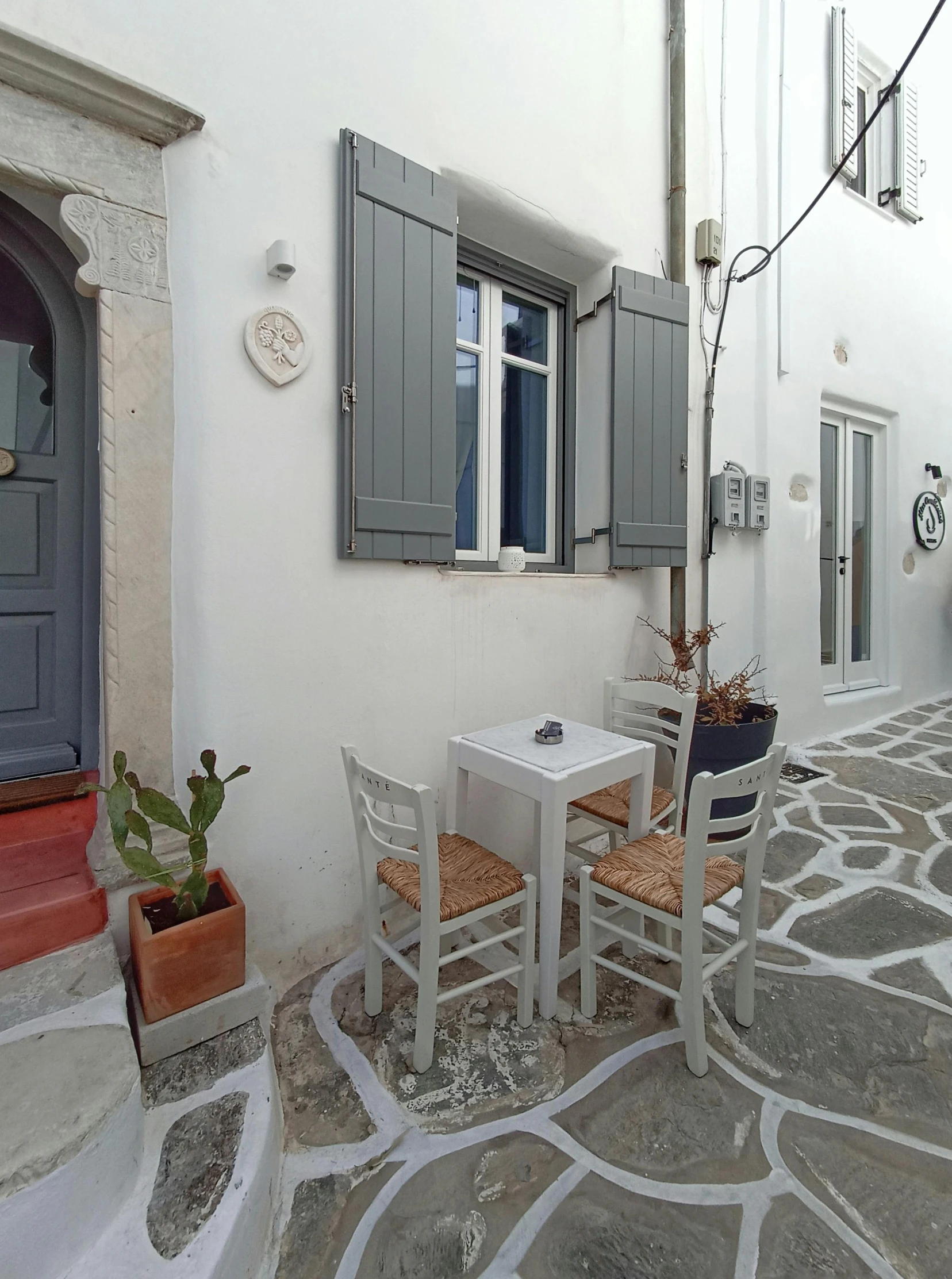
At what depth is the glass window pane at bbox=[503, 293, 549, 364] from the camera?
3.07 metres

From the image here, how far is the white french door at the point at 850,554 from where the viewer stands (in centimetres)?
482

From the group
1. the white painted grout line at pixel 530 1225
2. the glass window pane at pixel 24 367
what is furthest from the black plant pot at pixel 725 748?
the glass window pane at pixel 24 367

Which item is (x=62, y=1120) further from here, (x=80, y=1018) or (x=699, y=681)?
(x=699, y=681)

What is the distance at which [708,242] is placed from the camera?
344 centimetres

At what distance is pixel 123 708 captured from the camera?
1782 mm

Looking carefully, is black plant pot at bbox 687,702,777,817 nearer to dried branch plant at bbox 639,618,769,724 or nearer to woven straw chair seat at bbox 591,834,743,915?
dried branch plant at bbox 639,618,769,724

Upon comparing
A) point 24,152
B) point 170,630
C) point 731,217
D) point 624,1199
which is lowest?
point 624,1199

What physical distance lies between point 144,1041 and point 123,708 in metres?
0.84

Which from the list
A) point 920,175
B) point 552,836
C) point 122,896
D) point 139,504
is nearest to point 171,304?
point 139,504

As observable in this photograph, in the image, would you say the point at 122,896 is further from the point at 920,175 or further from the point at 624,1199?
the point at 920,175

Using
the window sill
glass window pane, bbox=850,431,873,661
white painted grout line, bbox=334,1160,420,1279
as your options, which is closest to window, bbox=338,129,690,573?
white painted grout line, bbox=334,1160,420,1279

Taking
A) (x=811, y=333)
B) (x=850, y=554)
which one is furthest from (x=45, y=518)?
(x=850, y=554)

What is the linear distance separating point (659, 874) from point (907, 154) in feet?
20.5

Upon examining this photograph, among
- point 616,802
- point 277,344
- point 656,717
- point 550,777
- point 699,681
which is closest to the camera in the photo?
point 550,777
